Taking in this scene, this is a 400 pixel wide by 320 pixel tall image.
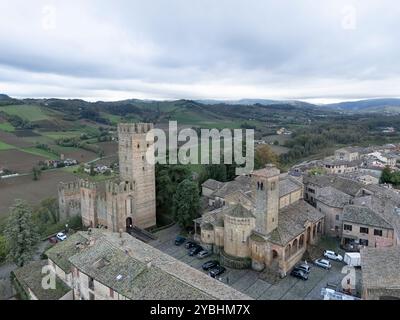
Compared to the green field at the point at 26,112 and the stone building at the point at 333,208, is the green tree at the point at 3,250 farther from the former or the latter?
the green field at the point at 26,112

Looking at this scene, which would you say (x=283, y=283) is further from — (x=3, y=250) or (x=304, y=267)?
(x=3, y=250)

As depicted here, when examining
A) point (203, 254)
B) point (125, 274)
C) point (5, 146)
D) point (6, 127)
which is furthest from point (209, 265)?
point (6, 127)

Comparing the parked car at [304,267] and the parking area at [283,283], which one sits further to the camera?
the parked car at [304,267]

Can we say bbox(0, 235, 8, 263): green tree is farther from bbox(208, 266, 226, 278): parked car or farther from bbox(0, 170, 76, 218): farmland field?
bbox(208, 266, 226, 278): parked car

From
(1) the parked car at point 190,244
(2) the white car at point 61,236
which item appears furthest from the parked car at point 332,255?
(2) the white car at point 61,236
